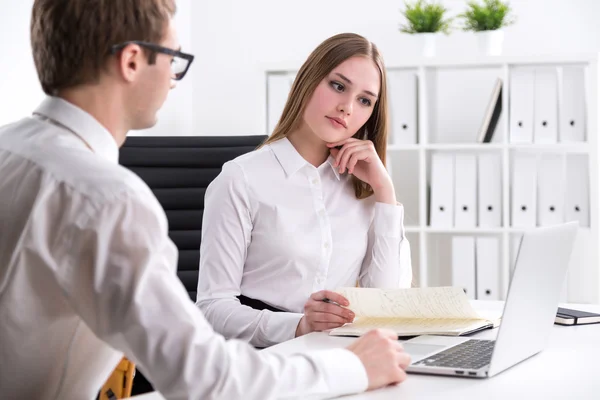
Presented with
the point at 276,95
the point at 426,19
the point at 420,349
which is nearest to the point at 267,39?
the point at 276,95

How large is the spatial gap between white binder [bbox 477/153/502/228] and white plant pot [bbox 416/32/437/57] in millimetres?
514

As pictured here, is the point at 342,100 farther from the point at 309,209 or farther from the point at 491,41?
the point at 491,41

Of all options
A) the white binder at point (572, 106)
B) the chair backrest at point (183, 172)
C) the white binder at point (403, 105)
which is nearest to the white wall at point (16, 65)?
the chair backrest at point (183, 172)

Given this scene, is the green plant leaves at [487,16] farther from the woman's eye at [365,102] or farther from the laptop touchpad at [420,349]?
the laptop touchpad at [420,349]

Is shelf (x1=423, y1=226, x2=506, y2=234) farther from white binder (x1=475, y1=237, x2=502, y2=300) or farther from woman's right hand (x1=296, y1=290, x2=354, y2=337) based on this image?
woman's right hand (x1=296, y1=290, x2=354, y2=337)

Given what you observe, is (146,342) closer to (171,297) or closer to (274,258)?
(171,297)

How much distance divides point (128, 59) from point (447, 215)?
2637 millimetres

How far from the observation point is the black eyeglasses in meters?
0.92

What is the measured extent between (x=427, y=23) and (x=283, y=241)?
1.98m

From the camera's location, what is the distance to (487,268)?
3.39m

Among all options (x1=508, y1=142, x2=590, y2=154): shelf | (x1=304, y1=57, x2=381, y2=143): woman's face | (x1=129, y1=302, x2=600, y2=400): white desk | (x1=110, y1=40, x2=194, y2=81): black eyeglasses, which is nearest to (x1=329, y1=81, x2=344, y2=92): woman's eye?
(x1=304, y1=57, x2=381, y2=143): woman's face

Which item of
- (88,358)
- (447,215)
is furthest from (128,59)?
(447,215)


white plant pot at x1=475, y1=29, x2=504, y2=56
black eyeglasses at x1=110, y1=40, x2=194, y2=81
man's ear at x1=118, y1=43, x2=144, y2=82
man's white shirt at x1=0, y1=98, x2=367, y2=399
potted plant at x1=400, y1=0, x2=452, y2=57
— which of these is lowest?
man's white shirt at x1=0, y1=98, x2=367, y2=399

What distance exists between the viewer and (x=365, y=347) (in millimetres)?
1089
